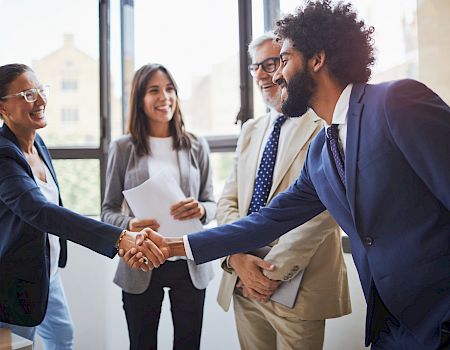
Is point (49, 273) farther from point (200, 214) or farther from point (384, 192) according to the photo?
point (384, 192)

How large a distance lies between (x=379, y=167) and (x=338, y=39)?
0.44 metres

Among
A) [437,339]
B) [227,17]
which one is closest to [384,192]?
[437,339]

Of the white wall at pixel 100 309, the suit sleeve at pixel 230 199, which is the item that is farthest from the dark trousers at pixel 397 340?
the white wall at pixel 100 309

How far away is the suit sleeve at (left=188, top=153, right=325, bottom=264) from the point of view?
1.71m

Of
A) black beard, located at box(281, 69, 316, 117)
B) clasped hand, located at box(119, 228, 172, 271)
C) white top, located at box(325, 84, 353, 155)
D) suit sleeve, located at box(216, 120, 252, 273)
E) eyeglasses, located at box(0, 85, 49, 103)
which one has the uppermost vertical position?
eyeglasses, located at box(0, 85, 49, 103)

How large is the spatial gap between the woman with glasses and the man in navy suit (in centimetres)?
89

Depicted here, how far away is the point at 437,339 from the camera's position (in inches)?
47.8

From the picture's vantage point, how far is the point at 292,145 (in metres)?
1.85

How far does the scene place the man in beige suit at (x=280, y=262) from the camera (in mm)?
Result: 1771

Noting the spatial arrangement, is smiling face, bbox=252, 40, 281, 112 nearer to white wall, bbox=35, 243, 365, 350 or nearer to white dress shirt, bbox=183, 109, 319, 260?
white dress shirt, bbox=183, 109, 319, 260

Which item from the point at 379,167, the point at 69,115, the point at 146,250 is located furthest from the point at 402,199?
the point at 69,115

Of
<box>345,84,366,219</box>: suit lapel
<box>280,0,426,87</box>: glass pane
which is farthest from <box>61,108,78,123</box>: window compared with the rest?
<box>345,84,366,219</box>: suit lapel

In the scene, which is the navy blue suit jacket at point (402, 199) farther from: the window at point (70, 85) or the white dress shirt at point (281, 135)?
the window at point (70, 85)

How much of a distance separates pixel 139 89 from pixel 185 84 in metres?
0.97
